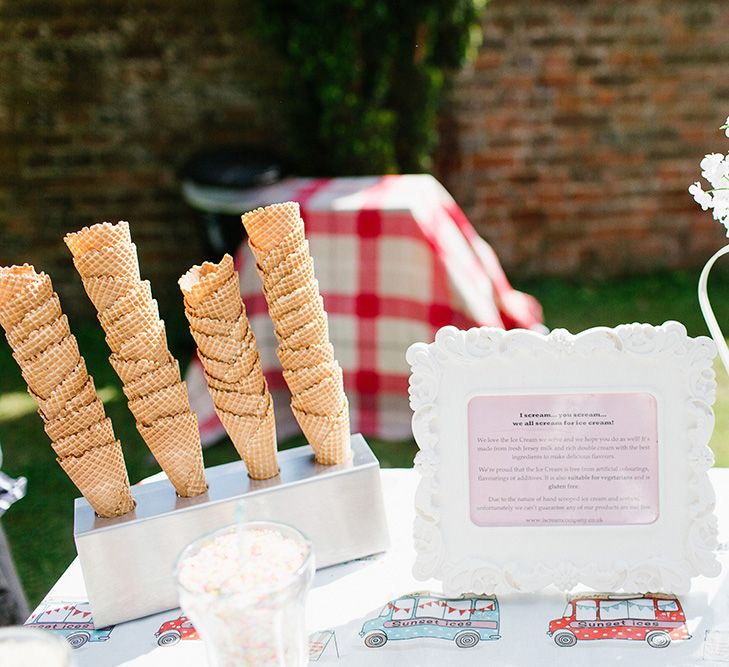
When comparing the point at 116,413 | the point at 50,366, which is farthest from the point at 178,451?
the point at 116,413

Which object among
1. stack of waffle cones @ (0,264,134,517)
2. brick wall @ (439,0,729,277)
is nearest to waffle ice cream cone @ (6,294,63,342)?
stack of waffle cones @ (0,264,134,517)

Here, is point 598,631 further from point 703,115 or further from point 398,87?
point 703,115

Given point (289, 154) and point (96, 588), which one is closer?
point (96, 588)

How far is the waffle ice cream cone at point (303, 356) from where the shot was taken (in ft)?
3.37

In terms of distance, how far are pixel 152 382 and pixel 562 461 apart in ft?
1.54

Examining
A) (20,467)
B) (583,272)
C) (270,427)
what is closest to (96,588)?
(270,427)

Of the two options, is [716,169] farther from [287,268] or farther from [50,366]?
[50,366]

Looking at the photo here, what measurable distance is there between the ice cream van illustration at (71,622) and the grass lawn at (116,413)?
1.42 meters

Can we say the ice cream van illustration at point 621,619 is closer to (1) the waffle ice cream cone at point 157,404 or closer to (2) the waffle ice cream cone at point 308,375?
(2) the waffle ice cream cone at point 308,375

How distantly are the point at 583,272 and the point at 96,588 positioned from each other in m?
4.02

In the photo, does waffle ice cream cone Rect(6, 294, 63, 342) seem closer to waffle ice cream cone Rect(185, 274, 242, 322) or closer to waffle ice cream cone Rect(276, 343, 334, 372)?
waffle ice cream cone Rect(185, 274, 242, 322)

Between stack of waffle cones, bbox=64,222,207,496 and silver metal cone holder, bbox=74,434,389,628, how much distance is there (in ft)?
0.13

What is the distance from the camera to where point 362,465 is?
1.06 m

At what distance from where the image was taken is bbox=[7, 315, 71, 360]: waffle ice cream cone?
936mm
